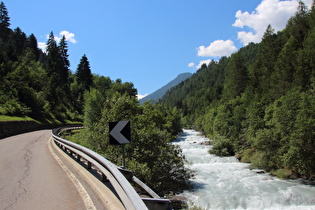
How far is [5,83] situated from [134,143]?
40.4 meters

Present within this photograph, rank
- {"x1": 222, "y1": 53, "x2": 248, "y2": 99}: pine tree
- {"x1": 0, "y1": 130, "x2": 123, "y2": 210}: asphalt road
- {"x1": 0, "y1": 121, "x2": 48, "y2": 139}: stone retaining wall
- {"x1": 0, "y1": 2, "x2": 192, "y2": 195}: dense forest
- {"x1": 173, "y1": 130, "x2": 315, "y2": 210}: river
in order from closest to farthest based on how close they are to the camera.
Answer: {"x1": 0, "y1": 130, "x2": 123, "y2": 210}: asphalt road, {"x1": 0, "y1": 2, "x2": 192, "y2": 195}: dense forest, {"x1": 173, "y1": 130, "x2": 315, "y2": 210}: river, {"x1": 0, "y1": 121, "x2": 48, "y2": 139}: stone retaining wall, {"x1": 222, "y1": 53, "x2": 248, "y2": 99}: pine tree

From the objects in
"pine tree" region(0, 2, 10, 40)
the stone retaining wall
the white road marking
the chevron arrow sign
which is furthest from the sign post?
"pine tree" region(0, 2, 10, 40)

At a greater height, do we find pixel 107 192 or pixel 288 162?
pixel 107 192

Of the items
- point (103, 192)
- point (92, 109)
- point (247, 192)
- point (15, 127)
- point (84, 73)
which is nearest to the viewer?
point (103, 192)

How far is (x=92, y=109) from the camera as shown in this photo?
99.8 ft

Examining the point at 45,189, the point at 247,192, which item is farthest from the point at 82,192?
the point at 247,192

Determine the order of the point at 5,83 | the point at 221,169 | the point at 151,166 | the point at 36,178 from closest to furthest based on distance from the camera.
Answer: the point at 36,178, the point at 151,166, the point at 221,169, the point at 5,83

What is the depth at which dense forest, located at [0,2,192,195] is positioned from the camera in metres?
14.4

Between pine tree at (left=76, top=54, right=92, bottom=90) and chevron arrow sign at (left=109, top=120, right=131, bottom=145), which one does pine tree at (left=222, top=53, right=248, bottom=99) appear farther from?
chevron arrow sign at (left=109, top=120, right=131, bottom=145)

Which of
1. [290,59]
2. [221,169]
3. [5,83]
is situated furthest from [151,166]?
[5,83]

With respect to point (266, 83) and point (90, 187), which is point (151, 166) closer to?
point (90, 187)

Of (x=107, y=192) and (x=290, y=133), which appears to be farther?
(x=290, y=133)

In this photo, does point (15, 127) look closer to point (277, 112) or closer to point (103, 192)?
point (103, 192)

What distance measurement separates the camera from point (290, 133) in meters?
23.0
